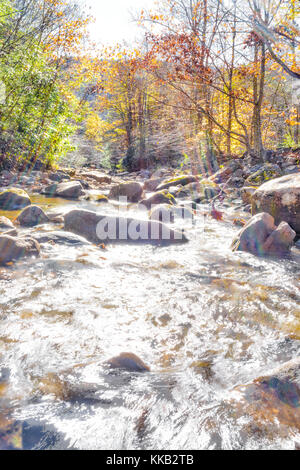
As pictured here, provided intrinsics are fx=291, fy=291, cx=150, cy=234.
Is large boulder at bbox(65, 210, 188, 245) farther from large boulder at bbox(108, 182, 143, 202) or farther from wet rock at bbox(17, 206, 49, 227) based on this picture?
large boulder at bbox(108, 182, 143, 202)

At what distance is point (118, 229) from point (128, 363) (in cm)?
314

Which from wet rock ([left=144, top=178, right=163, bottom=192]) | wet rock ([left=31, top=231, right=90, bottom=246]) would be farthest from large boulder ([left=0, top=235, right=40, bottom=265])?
wet rock ([left=144, top=178, right=163, bottom=192])

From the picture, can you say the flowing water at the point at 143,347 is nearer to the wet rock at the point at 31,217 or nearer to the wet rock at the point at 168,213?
the wet rock at the point at 31,217

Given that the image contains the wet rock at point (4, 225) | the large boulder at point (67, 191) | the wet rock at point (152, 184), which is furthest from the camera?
the wet rock at point (152, 184)

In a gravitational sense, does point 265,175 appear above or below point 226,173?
below

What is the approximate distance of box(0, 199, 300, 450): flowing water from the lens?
127cm

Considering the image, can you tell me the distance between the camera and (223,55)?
971 cm

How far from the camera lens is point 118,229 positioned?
4707mm

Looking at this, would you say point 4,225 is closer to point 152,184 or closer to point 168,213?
point 168,213

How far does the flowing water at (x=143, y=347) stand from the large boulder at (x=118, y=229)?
0.92 meters

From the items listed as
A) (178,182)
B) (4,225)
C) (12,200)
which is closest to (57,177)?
(178,182)

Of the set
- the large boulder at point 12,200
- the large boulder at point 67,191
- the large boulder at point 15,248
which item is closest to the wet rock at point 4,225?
the large boulder at point 15,248

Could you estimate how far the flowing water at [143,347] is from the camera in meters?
1.27

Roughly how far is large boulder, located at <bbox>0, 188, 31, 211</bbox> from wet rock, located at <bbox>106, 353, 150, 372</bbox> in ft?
17.9
